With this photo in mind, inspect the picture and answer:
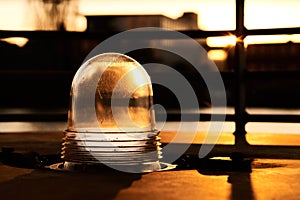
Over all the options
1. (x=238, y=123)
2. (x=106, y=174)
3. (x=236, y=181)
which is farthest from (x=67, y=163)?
(x=238, y=123)

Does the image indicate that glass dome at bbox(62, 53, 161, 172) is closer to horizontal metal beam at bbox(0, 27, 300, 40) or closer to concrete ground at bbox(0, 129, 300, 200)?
concrete ground at bbox(0, 129, 300, 200)

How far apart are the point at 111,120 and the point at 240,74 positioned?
2592 mm

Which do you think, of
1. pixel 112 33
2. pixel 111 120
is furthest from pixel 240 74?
pixel 111 120

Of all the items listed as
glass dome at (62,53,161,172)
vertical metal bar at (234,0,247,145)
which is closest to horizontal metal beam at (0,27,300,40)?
vertical metal bar at (234,0,247,145)

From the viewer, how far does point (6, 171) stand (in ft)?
12.3

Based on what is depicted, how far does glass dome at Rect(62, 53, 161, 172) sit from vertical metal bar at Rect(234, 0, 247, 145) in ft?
7.38

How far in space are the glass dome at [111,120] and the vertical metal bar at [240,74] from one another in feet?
7.38

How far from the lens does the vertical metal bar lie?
6207 mm

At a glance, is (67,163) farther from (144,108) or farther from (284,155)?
(284,155)

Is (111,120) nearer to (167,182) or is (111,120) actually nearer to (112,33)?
(167,182)

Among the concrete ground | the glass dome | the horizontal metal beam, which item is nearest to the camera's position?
the concrete ground

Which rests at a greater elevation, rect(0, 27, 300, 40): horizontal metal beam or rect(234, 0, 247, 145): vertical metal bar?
rect(0, 27, 300, 40): horizontal metal beam

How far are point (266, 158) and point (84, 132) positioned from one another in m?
1.26

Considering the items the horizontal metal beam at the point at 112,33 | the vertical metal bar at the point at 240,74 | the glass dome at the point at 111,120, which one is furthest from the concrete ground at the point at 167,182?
the horizontal metal beam at the point at 112,33
